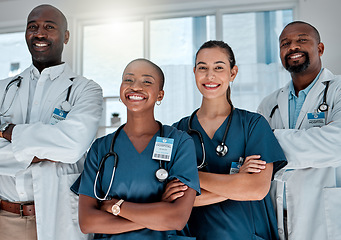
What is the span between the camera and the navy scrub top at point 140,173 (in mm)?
1488

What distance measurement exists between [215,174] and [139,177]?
348 mm

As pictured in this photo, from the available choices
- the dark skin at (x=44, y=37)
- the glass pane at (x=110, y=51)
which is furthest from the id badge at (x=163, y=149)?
the glass pane at (x=110, y=51)

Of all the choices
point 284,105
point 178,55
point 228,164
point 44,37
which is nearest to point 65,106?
point 44,37

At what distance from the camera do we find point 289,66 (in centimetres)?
227

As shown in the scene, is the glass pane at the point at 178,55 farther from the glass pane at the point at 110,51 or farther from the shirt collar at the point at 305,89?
the shirt collar at the point at 305,89

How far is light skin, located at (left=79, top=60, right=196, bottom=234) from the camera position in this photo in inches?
55.4

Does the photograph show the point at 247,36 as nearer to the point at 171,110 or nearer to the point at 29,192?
the point at 171,110

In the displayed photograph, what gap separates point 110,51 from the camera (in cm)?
409

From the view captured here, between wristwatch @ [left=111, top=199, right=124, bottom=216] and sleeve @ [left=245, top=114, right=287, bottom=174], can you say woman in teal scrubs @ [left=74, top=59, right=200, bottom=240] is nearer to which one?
wristwatch @ [left=111, top=199, right=124, bottom=216]

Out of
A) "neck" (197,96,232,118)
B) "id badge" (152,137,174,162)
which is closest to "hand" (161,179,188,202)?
"id badge" (152,137,174,162)

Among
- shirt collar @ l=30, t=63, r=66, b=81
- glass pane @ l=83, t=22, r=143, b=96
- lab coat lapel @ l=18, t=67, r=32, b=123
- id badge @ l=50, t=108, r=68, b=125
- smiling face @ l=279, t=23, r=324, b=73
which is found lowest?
id badge @ l=50, t=108, r=68, b=125

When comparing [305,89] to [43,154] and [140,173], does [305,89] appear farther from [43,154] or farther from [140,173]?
[43,154]

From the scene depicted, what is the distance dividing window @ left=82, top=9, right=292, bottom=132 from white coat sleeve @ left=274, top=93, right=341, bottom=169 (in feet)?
6.12

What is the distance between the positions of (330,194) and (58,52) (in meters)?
1.72
